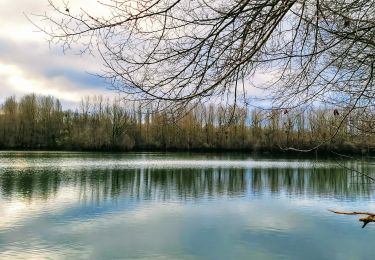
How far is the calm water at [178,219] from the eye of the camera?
1049 cm

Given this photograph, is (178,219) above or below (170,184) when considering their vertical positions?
below

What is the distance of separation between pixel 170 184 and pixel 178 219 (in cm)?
878

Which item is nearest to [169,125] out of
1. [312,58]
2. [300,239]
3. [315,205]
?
[312,58]

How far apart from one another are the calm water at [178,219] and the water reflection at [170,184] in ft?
0.17

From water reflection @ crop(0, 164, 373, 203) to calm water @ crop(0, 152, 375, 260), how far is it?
5 centimetres

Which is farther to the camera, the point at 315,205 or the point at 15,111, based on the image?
the point at 15,111

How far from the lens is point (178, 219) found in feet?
45.8

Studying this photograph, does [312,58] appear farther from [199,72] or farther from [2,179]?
[2,179]

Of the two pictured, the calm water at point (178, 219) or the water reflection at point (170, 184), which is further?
the water reflection at point (170, 184)

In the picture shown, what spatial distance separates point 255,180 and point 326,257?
1531cm

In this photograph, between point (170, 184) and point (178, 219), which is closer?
point (178, 219)

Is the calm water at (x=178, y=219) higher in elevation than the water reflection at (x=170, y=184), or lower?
lower

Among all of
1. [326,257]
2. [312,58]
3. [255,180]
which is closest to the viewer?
[312,58]

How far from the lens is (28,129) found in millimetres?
65000
